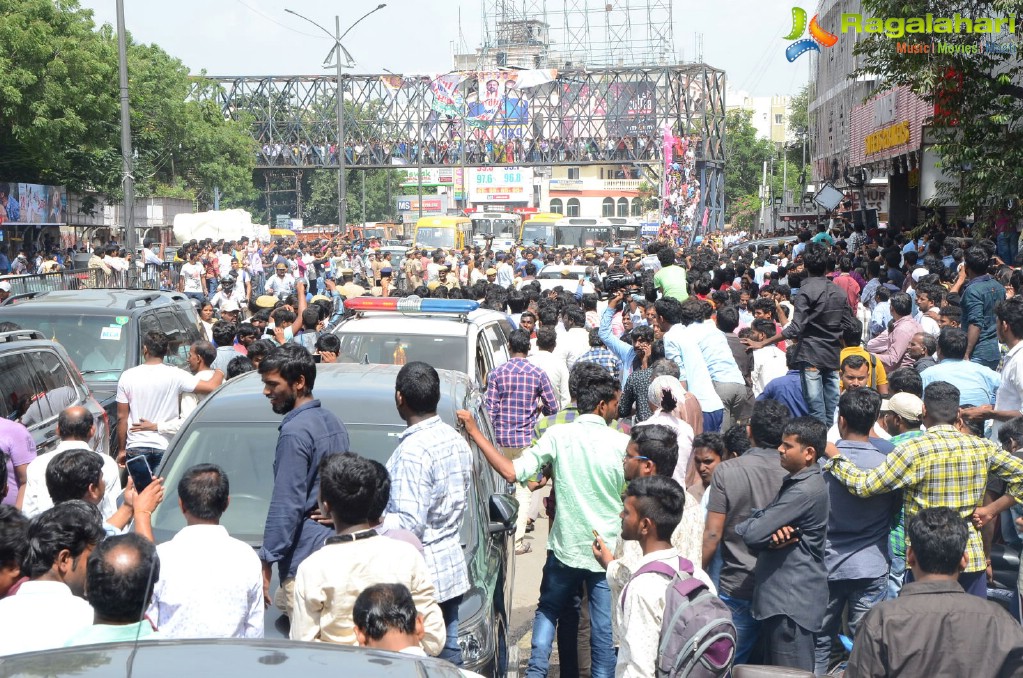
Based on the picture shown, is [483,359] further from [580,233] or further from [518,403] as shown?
[580,233]

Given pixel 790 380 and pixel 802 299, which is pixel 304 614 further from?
pixel 802 299

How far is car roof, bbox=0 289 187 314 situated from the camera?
35.2ft

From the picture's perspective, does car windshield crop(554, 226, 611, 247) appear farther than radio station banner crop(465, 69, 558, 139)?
No

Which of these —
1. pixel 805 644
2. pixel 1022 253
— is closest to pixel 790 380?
pixel 805 644

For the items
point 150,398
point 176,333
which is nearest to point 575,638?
point 150,398

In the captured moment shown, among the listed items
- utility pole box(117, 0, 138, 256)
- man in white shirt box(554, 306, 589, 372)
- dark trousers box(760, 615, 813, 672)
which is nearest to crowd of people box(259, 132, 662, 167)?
utility pole box(117, 0, 138, 256)

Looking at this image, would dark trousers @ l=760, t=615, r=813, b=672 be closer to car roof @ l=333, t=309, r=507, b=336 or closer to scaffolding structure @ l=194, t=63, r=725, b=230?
car roof @ l=333, t=309, r=507, b=336

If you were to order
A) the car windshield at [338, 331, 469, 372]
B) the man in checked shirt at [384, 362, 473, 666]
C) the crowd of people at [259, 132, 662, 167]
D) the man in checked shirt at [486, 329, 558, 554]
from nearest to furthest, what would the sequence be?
1. the man in checked shirt at [384, 362, 473, 666]
2. the man in checked shirt at [486, 329, 558, 554]
3. the car windshield at [338, 331, 469, 372]
4. the crowd of people at [259, 132, 662, 167]

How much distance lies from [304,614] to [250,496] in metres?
1.89

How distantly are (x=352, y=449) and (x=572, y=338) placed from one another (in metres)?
5.74

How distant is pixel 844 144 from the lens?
37.2 m

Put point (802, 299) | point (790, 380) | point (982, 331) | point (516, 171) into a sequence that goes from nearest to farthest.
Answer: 1. point (790, 380)
2. point (802, 299)
3. point (982, 331)
4. point (516, 171)

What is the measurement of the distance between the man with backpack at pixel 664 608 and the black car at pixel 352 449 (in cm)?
124

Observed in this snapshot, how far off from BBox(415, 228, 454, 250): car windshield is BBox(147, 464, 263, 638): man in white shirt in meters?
43.1
